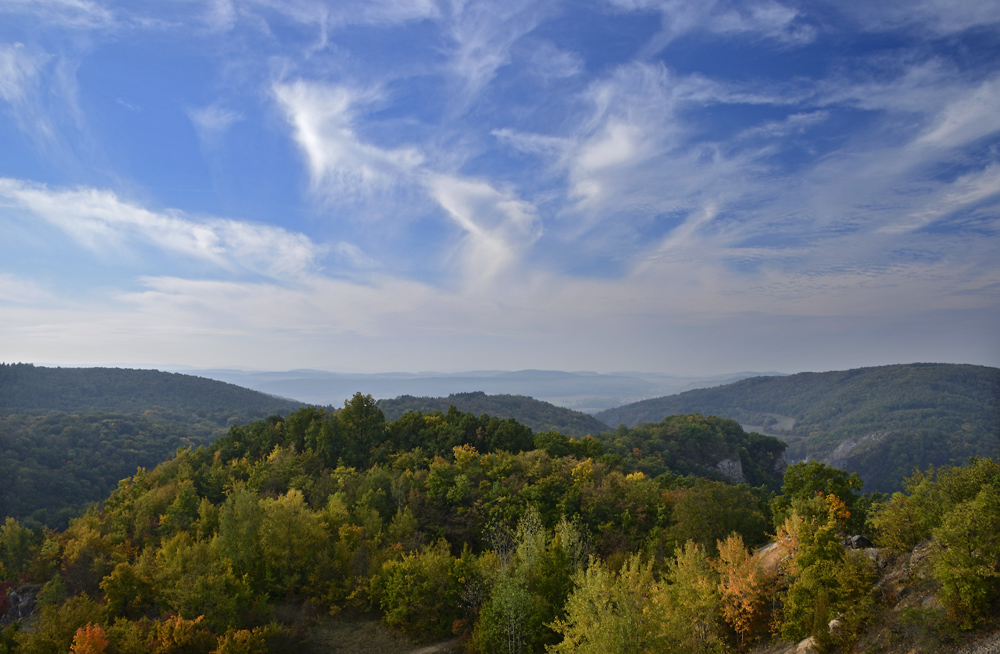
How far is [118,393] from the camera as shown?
142 meters

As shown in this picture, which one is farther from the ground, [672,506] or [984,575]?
[984,575]

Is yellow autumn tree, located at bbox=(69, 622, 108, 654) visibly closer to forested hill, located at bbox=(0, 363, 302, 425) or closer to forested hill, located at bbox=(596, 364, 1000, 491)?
forested hill, located at bbox=(596, 364, 1000, 491)

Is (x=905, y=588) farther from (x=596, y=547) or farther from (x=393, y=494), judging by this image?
(x=393, y=494)

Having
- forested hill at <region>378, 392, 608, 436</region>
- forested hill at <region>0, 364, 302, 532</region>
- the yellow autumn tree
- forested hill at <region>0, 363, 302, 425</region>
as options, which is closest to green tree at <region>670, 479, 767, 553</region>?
the yellow autumn tree

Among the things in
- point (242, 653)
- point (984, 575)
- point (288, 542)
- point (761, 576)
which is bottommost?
point (242, 653)

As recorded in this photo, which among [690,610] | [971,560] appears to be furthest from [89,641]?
[971,560]

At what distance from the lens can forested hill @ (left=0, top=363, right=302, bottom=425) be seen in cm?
12425

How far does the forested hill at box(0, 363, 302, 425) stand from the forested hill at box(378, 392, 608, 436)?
3360cm

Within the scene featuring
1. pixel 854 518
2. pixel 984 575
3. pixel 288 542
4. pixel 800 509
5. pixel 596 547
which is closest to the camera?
pixel 984 575

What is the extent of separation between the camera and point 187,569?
27859 mm

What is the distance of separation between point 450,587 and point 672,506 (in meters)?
19.0

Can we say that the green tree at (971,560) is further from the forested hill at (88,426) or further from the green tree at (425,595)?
the forested hill at (88,426)

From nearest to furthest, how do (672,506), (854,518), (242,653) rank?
(242,653)
(854,518)
(672,506)

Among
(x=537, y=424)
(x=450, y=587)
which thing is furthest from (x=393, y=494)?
(x=537, y=424)
